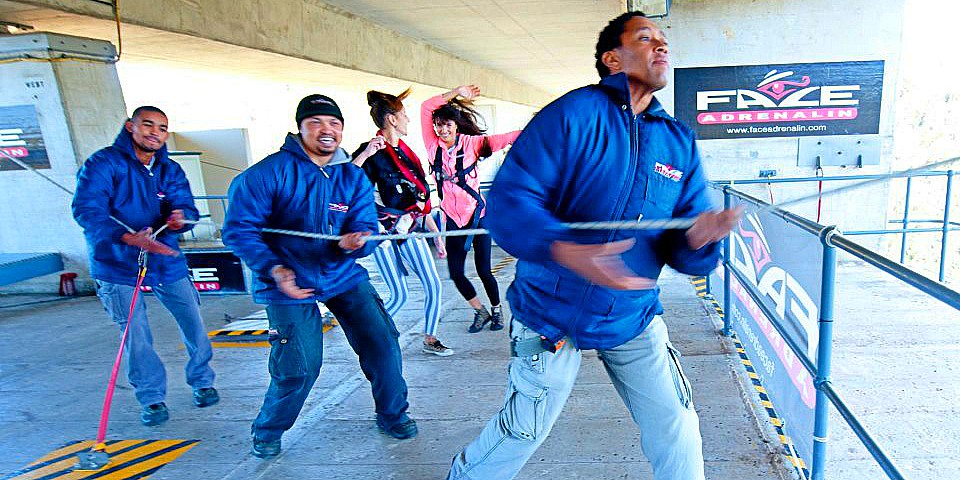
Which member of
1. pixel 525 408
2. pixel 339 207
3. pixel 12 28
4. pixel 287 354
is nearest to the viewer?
pixel 525 408

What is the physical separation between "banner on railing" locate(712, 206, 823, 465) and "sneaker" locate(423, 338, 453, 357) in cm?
218

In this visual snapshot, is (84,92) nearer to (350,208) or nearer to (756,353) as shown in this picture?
(350,208)

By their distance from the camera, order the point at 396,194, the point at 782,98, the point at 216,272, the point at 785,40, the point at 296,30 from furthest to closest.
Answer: the point at 296,30 → the point at 782,98 → the point at 785,40 → the point at 216,272 → the point at 396,194

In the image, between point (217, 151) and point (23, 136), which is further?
point (217, 151)

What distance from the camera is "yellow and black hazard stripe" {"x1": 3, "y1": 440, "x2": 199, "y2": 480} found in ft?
10.2

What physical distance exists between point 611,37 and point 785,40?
22.1ft

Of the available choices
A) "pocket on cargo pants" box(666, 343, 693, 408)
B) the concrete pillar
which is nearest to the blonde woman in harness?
"pocket on cargo pants" box(666, 343, 693, 408)

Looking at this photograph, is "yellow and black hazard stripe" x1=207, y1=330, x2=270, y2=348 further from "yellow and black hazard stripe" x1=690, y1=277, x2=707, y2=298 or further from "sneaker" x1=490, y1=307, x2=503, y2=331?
"yellow and black hazard stripe" x1=690, y1=277, x2=707, y2=298

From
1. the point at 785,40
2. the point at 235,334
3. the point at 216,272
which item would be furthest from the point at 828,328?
the point at 216,272

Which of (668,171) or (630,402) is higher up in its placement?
(668,171)

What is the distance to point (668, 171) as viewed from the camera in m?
1.88

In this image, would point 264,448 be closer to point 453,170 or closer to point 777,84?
point 453,170

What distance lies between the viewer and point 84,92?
6797 mm

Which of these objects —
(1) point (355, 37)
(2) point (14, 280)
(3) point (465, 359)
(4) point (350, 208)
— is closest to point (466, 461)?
(4) point (350, 208)
